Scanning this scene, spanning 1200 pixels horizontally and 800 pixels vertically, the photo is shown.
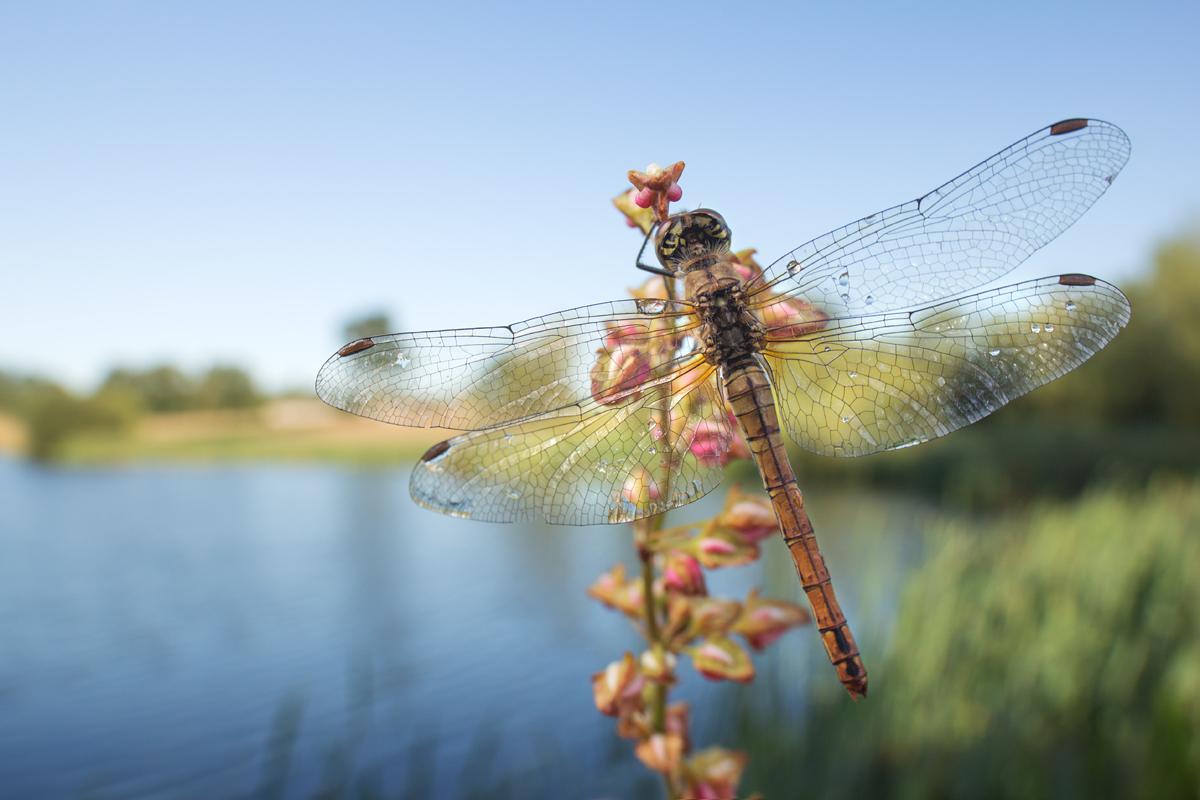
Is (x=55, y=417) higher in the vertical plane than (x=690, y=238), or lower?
higher

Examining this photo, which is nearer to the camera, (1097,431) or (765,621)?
(765,621)

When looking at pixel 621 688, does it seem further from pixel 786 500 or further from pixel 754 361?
pixel 754 361

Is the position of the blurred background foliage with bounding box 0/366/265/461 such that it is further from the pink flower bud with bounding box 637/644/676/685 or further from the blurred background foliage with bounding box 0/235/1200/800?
the pink flower bud with bounding box 637/644/676/685

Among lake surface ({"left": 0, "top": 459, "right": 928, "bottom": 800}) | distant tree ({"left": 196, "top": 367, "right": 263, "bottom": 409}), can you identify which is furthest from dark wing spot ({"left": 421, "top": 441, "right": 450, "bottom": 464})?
distant tree ({"left": 196, "top": 367, "right": 263, "bottom": 409})

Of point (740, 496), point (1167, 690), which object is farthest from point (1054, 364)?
point (1167, 690)

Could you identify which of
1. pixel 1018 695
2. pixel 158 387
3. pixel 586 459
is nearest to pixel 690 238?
pixel 586 459

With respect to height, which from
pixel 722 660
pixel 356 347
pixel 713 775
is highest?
pixel 356 347
